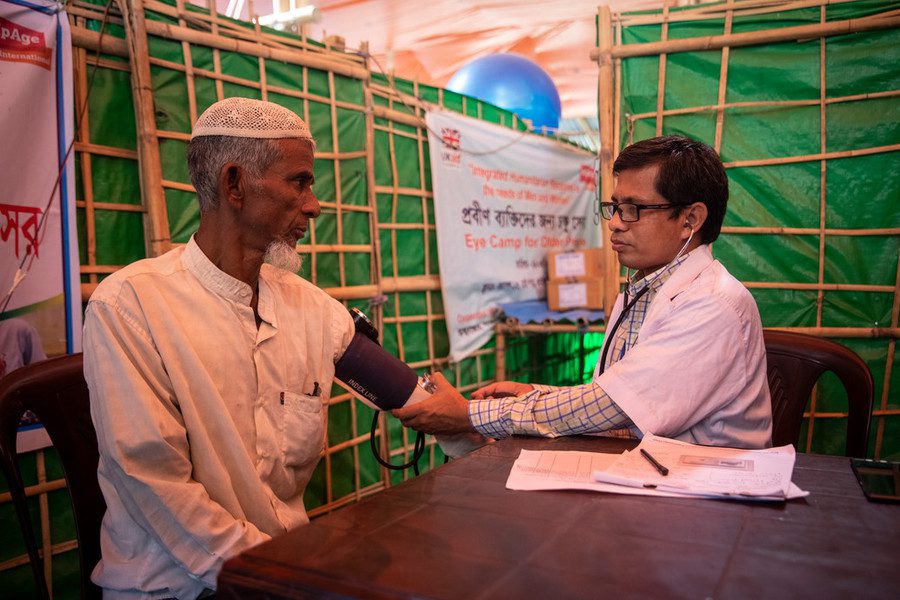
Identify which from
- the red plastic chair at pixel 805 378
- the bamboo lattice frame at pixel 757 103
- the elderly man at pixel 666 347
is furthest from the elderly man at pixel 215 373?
the bamboo lattice frame at pixel 757 103

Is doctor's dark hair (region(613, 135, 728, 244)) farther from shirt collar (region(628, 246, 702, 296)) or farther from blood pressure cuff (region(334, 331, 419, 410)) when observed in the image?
blood pressure cuff (region(334, 331, 419, 410))

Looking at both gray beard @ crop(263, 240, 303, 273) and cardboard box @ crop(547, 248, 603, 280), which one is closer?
gray beard @ crop(263, 240, 303, 273)

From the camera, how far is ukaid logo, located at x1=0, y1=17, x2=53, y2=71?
7.34ft

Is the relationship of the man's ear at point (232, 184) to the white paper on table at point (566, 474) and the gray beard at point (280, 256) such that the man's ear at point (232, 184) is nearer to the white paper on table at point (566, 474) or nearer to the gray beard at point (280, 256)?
the gray beard at point (280, 256)

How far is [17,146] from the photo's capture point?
7.55ft

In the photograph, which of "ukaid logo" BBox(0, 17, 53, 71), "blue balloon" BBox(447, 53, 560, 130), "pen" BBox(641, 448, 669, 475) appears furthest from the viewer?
"blue balloon" BBox(447, 53, 560, 130)

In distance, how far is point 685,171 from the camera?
1919mm

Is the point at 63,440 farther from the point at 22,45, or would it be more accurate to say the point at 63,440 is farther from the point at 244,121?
the point at 22,45

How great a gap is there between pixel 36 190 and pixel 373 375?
55.3 inches

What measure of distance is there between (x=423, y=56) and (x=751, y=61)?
457cm

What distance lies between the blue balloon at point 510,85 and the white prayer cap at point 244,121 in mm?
3715

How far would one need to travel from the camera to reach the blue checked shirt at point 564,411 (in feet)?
5.57

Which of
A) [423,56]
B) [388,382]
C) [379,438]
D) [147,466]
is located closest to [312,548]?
[147,466]

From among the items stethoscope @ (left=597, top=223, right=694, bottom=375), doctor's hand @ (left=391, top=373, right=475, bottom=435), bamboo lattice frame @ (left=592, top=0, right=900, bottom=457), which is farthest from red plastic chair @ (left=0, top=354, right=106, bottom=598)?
bamboo lattice frame @ (left=592, top=0, right=900, bottom=457)
